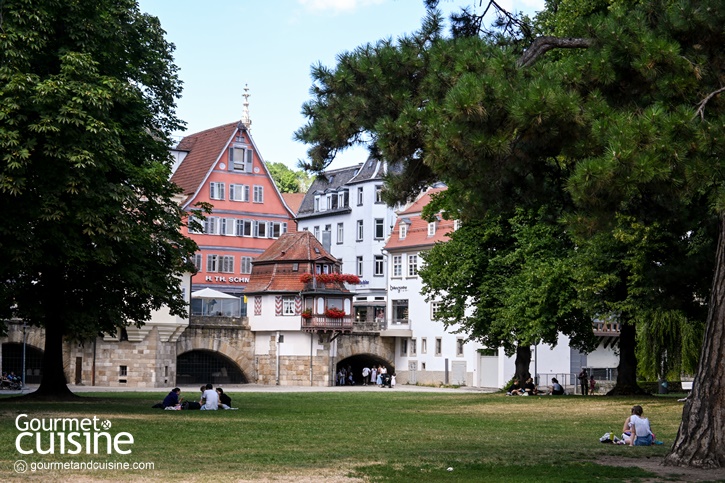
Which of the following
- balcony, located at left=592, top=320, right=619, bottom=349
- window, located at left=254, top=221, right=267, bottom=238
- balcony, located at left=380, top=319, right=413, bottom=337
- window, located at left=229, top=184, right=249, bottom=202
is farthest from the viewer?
window, located at left=254, top=221, right=267, bottom=238

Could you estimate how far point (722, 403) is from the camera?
1711 centimetres

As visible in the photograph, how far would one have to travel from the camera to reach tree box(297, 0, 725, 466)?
14602mm

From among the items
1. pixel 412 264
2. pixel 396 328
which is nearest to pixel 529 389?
pixel 396 328

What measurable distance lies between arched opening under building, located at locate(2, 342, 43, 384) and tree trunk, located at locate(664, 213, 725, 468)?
2068 inches

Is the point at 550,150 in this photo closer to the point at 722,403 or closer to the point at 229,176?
the point at 722,403

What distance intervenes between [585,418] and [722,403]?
599 inches

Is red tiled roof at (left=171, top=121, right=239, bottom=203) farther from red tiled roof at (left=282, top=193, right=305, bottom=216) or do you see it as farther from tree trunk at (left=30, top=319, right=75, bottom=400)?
tree trunk at (left=30, top=319, right=75, bottom=400)

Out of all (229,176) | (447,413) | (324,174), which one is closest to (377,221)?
(229,176)

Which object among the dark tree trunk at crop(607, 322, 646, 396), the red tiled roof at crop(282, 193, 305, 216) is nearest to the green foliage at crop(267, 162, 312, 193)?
the red tiled roof at crop(282, 193, 305, 216)

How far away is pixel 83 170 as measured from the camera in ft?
87.6

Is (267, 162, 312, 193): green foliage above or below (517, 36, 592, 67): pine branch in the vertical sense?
above

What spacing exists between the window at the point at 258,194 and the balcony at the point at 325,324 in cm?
1335

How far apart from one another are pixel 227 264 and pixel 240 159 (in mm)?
7225

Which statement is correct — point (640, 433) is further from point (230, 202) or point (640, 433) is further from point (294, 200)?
point (294, 200)
